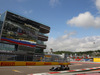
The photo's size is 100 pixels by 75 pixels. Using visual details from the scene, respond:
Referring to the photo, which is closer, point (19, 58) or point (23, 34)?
point (19, 58)

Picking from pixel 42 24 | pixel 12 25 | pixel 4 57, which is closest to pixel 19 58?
pixel 4 57

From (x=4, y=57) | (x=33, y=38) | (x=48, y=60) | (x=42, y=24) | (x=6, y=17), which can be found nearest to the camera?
(x=4, y=57)

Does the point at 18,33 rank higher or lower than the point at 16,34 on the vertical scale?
higher

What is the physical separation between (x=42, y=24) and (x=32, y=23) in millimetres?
6998

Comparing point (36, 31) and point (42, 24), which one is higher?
point (42, 24)

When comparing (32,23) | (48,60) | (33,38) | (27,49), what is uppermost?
(32,23)

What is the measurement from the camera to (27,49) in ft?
134

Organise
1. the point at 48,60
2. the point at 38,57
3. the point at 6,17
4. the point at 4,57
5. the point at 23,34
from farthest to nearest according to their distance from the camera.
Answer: the point at 23,34 → the point at 6,17 → the point at 48,60 → the point at 38,57 → the point at 4,57

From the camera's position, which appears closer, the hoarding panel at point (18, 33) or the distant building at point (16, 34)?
the distant building at point (16, 34)

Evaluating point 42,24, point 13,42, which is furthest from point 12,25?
point 42,24

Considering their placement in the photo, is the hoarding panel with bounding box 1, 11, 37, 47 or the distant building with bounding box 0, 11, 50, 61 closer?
the distant building with bounding box 0, 11, 50, 61

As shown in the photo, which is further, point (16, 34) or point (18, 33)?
point (18, 33)

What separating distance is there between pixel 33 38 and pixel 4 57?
23.9 meters

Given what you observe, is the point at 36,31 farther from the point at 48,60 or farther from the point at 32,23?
the point at 48,60
